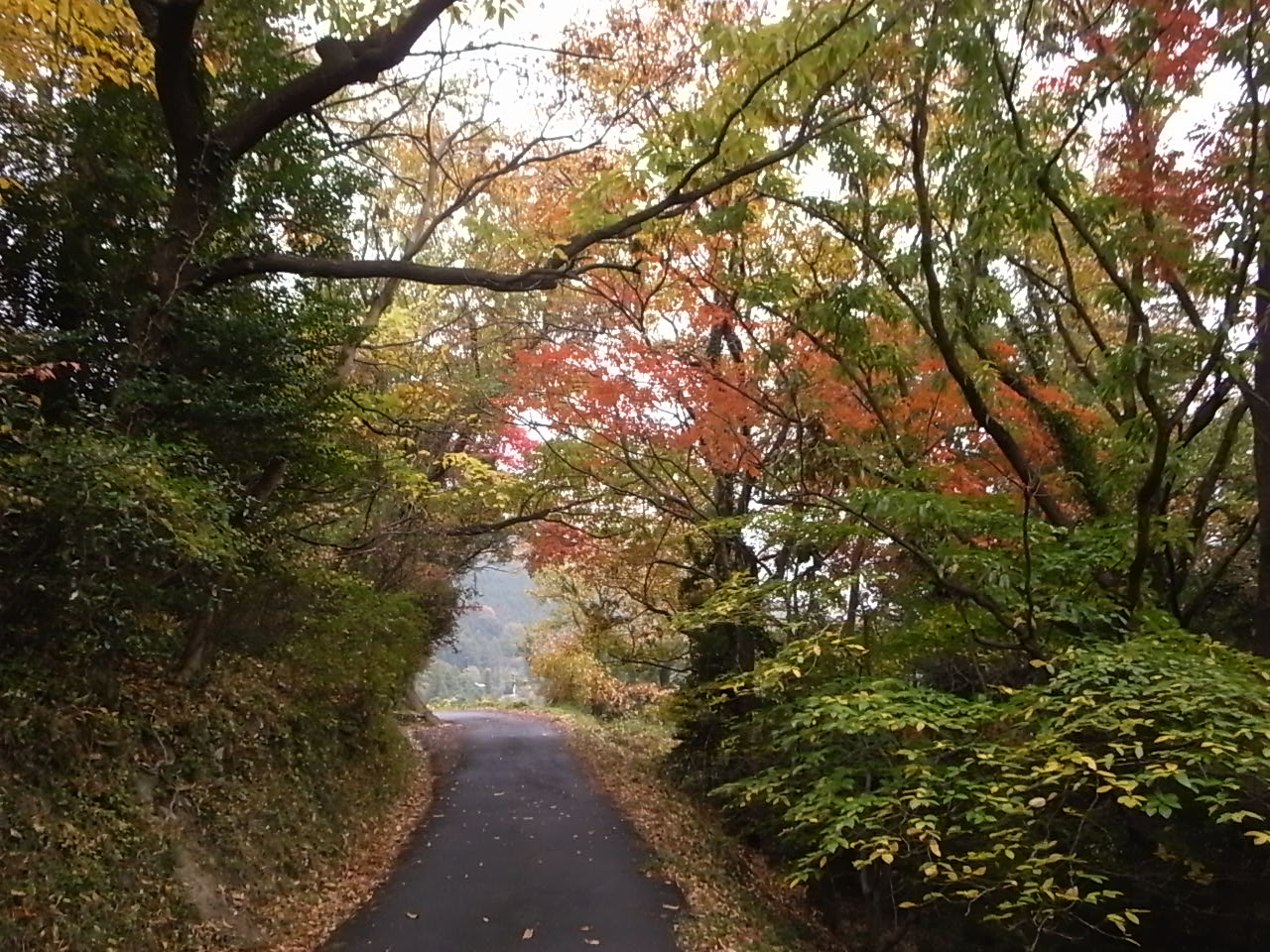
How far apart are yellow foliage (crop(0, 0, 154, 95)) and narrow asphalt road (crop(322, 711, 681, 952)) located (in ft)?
23.9

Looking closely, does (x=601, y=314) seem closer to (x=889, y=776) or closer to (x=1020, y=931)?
(x=889, y=776)

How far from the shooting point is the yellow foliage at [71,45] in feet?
19.8

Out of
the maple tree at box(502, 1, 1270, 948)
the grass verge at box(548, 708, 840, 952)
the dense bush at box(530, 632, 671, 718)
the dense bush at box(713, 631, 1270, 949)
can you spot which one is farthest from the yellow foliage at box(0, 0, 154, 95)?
the dense bush at box(530, 632, 671, 718)

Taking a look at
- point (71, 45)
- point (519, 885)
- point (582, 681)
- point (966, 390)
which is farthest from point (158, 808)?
point (582, 681)

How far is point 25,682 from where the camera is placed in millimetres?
5941

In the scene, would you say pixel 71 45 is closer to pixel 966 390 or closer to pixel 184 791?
pixel 184 791

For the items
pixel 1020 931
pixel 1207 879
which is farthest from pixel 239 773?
pixel 1207 879

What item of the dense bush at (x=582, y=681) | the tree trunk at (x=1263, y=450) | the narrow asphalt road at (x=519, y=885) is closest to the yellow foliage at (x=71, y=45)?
the narrow asphalt road at (x=519, y=885)

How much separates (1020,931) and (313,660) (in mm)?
8290

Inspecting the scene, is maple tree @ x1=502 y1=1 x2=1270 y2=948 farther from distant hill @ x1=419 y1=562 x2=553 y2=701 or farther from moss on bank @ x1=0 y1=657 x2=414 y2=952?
distant hill @ x1=419 y1=562 x2=553 y2=701

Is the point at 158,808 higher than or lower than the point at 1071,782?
lower

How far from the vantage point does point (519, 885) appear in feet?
28.6

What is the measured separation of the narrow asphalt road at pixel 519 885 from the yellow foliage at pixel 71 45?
7.29 m

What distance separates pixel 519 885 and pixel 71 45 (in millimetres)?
8508
